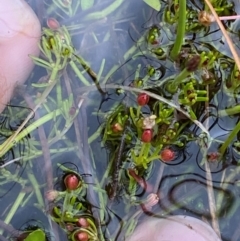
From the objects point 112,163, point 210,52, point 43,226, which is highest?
point 210,52

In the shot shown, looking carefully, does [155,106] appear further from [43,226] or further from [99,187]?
[43,226]

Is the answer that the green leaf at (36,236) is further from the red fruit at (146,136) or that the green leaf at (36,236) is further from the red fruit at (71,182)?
the red fruit at (146,136)

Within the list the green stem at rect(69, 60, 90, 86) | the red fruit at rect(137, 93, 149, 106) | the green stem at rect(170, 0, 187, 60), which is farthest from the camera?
the green stem at rect(69, 60, 90, 86)

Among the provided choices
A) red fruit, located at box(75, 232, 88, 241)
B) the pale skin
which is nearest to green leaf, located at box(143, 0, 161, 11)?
the pale skin

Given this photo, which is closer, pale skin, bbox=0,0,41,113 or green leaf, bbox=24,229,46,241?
green leaf, bbox=24,229,46,241

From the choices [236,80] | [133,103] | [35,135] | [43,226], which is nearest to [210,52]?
[236,80]

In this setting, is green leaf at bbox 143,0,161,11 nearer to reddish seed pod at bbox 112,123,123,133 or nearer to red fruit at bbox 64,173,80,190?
reddish seed pod at bbox 112,123,123,133

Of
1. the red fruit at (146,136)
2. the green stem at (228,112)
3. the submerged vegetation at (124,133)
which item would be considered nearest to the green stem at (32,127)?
the submerged vegetation at (124,133)
